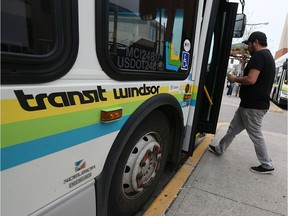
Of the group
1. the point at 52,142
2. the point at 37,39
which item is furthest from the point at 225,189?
the point at 37,39

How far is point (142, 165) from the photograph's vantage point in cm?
205

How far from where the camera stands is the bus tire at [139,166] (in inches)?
72.6

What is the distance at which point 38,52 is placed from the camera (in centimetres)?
101

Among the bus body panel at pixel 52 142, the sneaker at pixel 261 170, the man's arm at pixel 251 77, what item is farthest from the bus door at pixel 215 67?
the bus body panel at pixel 52 142

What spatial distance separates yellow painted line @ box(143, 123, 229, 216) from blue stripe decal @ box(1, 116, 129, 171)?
4.22 ft

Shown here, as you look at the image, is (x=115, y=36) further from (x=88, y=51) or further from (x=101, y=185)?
(x=101, y=185)

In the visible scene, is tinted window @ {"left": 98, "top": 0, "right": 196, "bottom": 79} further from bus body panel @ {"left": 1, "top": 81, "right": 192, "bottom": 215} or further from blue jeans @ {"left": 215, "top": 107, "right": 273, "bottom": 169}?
blue jeans @ {"left": 215, "top": 107, "right": 273, "bottom": 169}

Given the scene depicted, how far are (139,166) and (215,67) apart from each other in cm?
181

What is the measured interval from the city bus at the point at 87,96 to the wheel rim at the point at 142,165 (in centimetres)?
1

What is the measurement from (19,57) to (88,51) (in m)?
0.38

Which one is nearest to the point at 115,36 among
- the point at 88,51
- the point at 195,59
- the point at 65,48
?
the point at 88,51

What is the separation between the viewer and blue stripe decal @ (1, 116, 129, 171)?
942mm

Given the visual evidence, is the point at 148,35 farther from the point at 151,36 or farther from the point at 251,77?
the point at 251,77

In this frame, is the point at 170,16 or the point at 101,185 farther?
the point at 170,16
